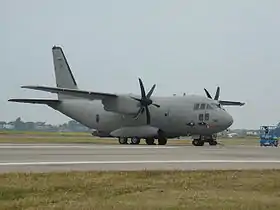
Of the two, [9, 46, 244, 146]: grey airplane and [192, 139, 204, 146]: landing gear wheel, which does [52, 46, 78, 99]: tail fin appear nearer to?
[9, 46, 244, 146]: grey airplane

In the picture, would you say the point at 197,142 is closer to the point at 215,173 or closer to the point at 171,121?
the point at 171,121

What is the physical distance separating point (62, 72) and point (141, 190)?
41.8 meters

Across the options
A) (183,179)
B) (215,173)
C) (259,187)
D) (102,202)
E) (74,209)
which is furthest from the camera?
(215,173)

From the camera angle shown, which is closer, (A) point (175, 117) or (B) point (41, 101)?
(A) point (175, 117)

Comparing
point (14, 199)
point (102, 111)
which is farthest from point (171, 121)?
point (14, 199)

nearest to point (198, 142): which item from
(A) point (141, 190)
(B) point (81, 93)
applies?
(B) point (81, 93)

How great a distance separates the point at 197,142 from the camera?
4069 centimetres

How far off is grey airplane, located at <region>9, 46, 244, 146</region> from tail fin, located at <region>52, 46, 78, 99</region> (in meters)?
5.51

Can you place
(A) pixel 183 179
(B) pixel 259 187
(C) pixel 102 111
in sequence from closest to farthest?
(B) pixel 259 187
(A) pixel 183 179
(C) pixel 102 111

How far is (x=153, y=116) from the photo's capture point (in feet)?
139

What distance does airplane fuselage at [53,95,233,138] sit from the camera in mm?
39906

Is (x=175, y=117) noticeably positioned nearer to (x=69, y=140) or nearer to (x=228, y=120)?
(x=228, y=120)

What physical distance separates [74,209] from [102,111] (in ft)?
122

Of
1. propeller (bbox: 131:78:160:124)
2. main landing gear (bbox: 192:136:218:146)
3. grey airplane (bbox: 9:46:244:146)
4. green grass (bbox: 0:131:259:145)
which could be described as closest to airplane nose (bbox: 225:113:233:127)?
grey airplane (bbox: 9:46:244:146)
